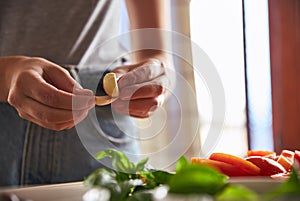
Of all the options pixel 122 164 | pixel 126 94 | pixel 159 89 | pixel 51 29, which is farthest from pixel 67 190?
pixel 51 29

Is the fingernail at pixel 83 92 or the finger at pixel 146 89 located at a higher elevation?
the fingernail at pixel 83 92

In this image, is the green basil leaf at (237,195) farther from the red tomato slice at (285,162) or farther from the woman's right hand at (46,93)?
the woman's right hand at (46,93)

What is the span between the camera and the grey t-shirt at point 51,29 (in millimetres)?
1060

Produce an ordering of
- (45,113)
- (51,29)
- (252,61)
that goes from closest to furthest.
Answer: (45,113)
(51,29)
(252,61)

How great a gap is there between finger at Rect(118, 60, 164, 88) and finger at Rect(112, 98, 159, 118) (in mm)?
32

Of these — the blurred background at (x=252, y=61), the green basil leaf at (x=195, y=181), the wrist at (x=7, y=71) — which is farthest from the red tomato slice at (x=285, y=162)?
the blurred background at (x=252, y=61)

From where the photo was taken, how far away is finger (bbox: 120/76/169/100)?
743 mm

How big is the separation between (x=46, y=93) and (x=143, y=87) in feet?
0.43

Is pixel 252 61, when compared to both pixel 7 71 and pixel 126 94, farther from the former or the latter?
pixel 126 94

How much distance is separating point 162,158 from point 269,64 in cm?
198

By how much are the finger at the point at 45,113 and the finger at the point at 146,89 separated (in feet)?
0.25

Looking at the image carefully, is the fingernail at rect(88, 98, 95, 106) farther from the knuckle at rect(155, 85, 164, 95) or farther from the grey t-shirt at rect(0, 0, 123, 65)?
the grey t-shirt at rect(0, 0, 123, 65)

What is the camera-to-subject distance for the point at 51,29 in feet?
3.52

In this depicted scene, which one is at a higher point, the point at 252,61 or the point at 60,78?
the point at 60,78
